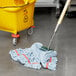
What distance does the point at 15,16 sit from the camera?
7.18 feet

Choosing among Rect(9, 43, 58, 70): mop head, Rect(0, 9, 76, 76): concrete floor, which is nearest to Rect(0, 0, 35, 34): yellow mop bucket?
Rect(0, 9, 76, 76): concrete floor

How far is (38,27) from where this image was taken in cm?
281

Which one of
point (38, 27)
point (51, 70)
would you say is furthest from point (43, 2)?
point (51, 70)

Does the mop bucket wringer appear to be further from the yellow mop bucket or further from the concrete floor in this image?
the concrete floor

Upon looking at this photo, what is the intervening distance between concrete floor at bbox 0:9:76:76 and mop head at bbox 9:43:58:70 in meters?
0.05

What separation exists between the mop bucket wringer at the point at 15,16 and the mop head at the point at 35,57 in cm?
28

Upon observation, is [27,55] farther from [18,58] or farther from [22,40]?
[22,40]

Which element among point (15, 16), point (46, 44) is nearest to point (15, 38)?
point (15, 16)

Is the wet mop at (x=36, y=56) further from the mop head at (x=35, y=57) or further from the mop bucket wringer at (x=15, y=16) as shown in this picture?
the mop bucket wringer at (x=15, y=16)

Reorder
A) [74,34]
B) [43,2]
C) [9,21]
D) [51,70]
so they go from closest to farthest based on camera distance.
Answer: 1. [51,70]
2. [9,21]
3. [74,34]
4. [43,2]

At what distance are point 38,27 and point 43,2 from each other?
47 centimetres

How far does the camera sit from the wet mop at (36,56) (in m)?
1.91

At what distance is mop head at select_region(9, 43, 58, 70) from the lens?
1904mm

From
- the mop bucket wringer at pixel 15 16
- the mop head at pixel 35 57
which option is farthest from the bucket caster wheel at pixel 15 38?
the mop head at pixel 35 57
